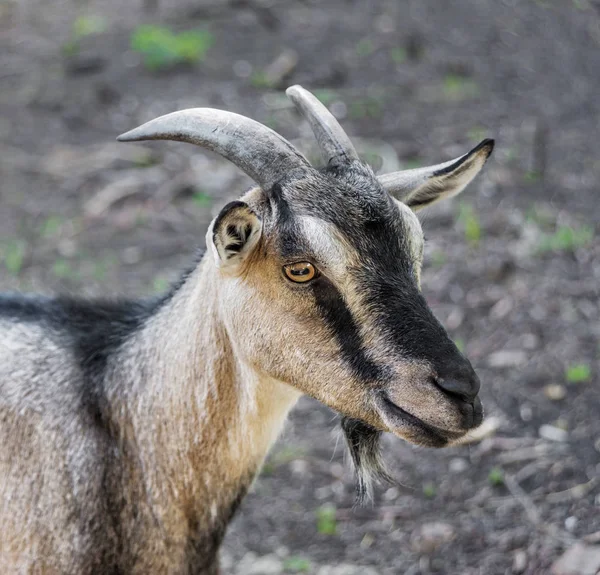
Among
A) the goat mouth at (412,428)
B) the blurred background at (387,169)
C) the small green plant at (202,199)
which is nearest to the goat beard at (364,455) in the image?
the goat mouth at (412,428)

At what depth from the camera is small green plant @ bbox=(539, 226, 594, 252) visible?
7.41 meters

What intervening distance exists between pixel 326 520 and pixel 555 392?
5.71ft

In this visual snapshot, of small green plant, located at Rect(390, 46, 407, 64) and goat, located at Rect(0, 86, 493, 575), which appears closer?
goat, located at Rect(0, 86, 493, 575)

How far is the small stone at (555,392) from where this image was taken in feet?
19.6

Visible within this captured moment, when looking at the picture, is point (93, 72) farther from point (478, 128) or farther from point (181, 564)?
point (181, 564)

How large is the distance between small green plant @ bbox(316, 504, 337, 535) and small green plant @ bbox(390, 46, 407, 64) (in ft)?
21.8

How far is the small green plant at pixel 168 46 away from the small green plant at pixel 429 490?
286 inches

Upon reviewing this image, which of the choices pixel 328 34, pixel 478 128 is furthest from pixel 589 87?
pixel 328 34

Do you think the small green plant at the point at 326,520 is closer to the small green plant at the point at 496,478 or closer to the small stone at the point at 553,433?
the small green plant at the point at 496,478

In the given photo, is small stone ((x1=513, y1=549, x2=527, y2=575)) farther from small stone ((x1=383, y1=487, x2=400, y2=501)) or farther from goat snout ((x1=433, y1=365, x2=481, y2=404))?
goat snout ((x1=433, y1=365, x2=481, y2=404))

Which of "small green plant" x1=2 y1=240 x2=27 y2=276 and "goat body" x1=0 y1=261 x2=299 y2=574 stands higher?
"goat body" x1=0 y1=261 x2=299 y2=574

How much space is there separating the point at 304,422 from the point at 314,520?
956mm

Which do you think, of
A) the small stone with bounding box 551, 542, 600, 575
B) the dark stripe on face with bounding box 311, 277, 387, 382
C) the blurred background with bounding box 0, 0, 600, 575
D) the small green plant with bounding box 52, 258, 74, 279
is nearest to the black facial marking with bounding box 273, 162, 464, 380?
the dark stripe on face with bounding box 311, 277, 387, 382

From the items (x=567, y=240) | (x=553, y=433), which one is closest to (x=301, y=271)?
(x=553, y=433)
